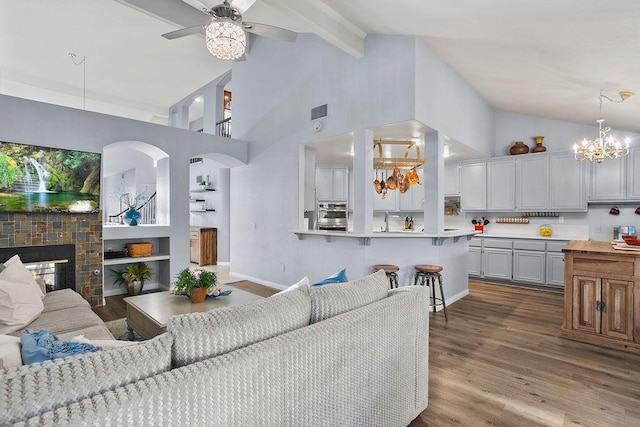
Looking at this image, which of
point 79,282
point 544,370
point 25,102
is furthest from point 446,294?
point 25,102

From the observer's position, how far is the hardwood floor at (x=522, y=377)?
211 cm

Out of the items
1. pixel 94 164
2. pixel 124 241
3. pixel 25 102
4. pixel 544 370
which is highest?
pixel 25 102

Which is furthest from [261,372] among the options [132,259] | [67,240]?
[132,259]

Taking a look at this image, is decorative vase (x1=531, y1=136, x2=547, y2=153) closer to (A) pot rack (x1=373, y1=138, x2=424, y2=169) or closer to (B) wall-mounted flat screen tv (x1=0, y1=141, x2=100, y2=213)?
(A) pot rack (x1=373, y1=138, x2=424, y2=169)

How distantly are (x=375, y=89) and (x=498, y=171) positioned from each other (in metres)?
3.19

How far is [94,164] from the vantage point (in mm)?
4559

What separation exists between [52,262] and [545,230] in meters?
7.60

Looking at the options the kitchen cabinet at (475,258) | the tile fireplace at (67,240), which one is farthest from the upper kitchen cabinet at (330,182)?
the tile fireplace at (67,240)

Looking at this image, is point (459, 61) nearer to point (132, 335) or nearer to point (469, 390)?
point (469, 390)

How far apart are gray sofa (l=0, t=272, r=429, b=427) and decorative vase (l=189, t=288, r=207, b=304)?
5.81 ft

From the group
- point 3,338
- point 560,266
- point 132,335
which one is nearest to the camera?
point 3,338

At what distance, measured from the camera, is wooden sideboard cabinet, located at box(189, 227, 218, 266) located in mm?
8289

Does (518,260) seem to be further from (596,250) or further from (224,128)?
(224,128)

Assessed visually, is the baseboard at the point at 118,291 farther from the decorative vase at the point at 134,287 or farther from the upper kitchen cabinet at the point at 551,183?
the upper kitchen cabinet at the point at 551,183
